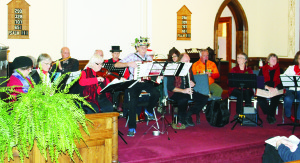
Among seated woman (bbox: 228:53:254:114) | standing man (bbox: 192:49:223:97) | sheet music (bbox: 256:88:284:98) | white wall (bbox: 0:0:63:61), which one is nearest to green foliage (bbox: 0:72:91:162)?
seated woman (bbox: 228:53:254:114)


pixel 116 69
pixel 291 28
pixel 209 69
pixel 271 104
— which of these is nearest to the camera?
pixel 116 69

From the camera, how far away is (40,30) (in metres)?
7.93

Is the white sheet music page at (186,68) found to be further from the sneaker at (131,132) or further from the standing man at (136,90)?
the sneaker at (131,132)

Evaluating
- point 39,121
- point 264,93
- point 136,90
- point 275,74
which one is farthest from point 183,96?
point 39,121

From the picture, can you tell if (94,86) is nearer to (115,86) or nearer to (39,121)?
(115,86)

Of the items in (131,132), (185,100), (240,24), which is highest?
(240,24)

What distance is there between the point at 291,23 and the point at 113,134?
7.73 m

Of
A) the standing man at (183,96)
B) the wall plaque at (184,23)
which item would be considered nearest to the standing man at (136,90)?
the standing man at (183,96)

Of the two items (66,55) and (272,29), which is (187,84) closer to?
(66,55)

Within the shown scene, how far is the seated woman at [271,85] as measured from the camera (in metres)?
6.44

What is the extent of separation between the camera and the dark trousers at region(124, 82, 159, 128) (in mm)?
5395

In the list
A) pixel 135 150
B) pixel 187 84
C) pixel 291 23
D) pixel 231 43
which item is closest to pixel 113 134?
pixel 135 150

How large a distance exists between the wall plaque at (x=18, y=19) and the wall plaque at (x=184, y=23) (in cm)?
399

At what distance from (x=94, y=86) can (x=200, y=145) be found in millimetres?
1671
